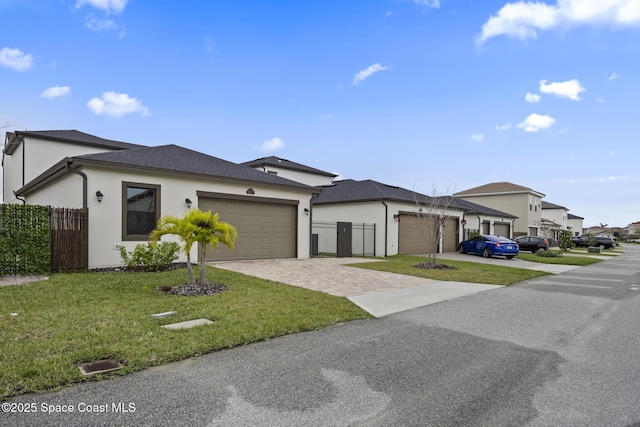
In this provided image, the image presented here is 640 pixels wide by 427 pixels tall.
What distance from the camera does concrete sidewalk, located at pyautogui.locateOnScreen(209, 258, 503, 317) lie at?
8031 mm

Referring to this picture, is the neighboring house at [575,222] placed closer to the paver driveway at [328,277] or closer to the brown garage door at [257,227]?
the paver driveway at [328,277]

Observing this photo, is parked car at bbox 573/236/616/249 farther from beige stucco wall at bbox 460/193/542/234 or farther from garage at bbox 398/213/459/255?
garage at bbox 398/213/459/255

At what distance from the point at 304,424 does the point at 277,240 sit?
42.7 feet

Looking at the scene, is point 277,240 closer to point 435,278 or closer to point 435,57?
point 435,278

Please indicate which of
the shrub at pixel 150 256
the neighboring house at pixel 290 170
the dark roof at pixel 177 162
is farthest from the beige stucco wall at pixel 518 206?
the shrub at pixel 150 256

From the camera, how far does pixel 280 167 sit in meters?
29.2

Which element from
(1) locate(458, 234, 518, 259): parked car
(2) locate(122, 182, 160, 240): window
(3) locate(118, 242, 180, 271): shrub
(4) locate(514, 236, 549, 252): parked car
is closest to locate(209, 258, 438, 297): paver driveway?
(3) locate(118, 242, 180, 271): shrub

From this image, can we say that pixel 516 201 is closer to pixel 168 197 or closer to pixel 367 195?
pixel 367 195

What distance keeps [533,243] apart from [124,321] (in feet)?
97.6

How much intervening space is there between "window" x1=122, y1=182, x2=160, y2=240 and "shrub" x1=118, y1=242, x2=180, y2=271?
718mm

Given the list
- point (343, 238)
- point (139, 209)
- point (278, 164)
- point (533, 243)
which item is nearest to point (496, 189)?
point (533, 243)

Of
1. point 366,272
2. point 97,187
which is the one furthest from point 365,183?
point 97,187

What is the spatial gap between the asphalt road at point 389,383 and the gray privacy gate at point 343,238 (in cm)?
1300

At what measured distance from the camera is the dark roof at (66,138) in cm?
2156
